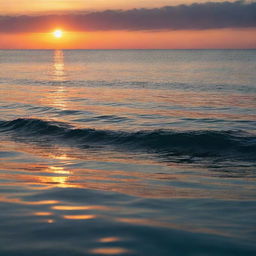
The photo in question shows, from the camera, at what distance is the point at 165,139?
15.2m

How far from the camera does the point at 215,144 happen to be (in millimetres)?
14453

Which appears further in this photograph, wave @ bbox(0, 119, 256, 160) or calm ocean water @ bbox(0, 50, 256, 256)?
wave @ bbox(0, 119, 256, 160)

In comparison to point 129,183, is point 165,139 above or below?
above

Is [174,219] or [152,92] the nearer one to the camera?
[174,219]

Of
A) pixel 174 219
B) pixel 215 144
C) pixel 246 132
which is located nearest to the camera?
pixel 174 219

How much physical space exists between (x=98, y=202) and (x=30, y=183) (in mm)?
1986

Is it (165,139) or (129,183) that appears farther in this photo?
(165,139)

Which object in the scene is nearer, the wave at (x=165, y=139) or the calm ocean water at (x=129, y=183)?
the calm ocean water at (x=129, y=183)

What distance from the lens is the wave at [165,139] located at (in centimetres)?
1365

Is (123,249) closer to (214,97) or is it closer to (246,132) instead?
(246,132)

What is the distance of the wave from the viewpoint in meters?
13.7

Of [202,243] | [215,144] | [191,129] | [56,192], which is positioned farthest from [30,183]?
[191,129]

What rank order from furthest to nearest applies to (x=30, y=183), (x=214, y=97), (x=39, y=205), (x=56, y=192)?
(x=214, y=97), (x=30, y=183), (x=56, y=192), (x=39, y=205)

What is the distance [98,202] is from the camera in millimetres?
7488
